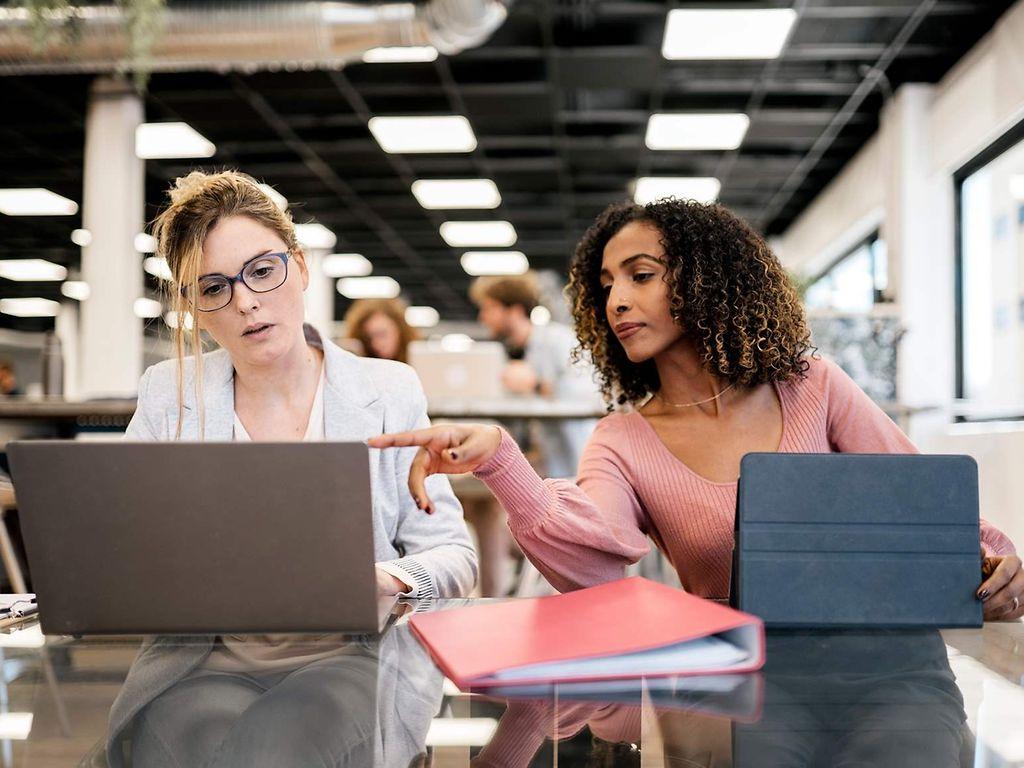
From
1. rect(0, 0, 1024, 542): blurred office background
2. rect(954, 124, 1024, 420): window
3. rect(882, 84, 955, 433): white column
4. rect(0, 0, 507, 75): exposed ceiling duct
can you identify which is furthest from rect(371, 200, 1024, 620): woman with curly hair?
rect(882, 84, 955, 433): white column

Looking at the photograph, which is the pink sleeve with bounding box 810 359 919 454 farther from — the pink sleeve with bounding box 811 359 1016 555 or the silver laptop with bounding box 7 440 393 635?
the silver laptop with bounding box 7 440 393 635

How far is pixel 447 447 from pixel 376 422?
0.50 m

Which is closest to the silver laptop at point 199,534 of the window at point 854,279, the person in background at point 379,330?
the person in background at point 379,330

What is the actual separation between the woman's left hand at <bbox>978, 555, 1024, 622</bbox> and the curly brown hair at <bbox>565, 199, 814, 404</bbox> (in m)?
0.50

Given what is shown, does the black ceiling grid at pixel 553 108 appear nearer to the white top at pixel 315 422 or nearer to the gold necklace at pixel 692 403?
the white top at pixel 315 422

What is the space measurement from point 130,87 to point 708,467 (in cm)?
580

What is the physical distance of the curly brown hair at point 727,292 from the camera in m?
1.50

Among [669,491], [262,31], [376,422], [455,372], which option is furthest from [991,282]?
[376,422]

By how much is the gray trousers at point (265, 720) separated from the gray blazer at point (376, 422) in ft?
1.95

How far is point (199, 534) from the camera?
856 mm

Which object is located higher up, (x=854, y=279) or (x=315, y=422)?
(x=854, y=279)

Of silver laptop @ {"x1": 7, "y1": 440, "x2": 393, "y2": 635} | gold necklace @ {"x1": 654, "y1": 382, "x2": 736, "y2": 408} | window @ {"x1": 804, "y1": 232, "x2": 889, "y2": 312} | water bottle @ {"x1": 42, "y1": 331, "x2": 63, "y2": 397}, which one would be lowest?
silver laptop @ {"x1": 7, "y1": 440, "x2": 393, "y2": 635}

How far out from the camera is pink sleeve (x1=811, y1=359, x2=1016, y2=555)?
1.45 m

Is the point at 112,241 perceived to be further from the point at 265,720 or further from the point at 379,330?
the point at 265,720
